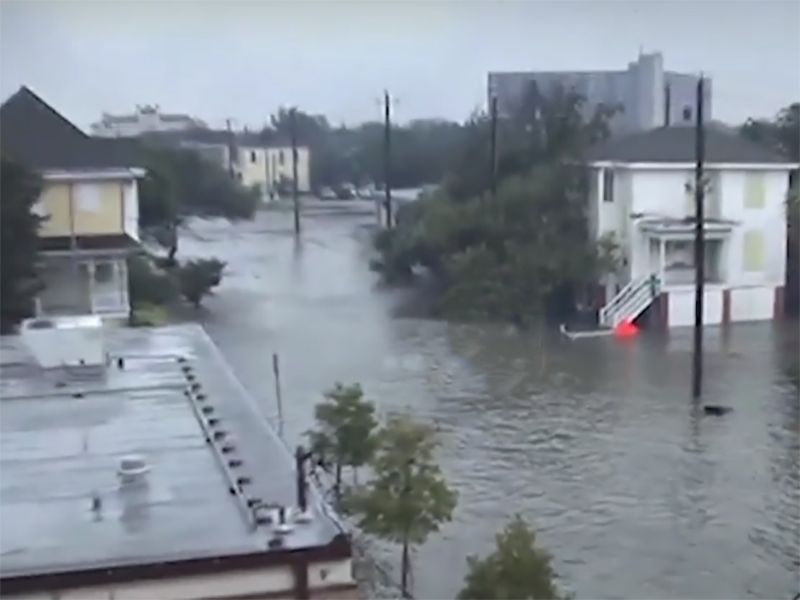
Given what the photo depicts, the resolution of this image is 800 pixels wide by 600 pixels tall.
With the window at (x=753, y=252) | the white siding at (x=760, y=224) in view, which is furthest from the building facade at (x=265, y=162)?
the window at (x=753, y=252)

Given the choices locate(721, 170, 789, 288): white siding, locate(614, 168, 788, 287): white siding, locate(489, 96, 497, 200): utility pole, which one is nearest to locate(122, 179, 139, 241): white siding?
locate(489, 96, 497, 200): utility pole

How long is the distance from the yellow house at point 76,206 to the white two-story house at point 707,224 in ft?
16.2

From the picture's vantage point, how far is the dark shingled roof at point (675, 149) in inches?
534

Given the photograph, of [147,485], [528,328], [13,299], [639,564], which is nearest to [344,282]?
[528,328]

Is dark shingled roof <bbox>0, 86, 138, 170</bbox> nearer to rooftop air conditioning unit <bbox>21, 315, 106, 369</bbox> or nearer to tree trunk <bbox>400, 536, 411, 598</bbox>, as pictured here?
rooftop air conditioning unit <bbox>21, 315, 106, 369</bbox>

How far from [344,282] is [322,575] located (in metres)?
13.4

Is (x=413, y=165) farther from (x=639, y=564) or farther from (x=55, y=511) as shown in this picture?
(x=55, y=511)

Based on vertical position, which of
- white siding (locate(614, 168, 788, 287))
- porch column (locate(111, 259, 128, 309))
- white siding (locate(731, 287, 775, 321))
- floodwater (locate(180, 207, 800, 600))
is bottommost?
floodwater (locate(180, 207, 800, 600))

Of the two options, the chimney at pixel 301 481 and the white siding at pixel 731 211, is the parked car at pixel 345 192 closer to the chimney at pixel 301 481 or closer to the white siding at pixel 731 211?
the white siding at pixel 731 211

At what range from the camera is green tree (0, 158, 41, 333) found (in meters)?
11.2

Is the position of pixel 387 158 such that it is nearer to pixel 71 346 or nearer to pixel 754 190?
pixel 754 190

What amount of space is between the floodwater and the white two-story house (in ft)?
1.65

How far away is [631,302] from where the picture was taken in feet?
42.7

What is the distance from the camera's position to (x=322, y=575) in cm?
338
